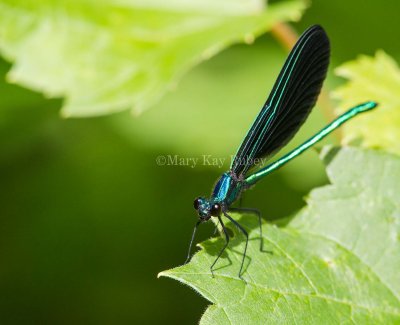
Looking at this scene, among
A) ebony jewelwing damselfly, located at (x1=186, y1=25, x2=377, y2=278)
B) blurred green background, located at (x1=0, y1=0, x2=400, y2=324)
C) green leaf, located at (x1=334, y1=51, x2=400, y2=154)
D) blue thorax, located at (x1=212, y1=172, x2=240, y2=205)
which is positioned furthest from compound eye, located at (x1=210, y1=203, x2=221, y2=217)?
blurred green background, located at (x1=0, y1=0, x2=400, y2=324)

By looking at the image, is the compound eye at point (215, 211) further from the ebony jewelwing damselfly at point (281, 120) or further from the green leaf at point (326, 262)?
the green leaf at point (326, 262)

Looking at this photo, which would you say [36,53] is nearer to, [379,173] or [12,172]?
[12,172]

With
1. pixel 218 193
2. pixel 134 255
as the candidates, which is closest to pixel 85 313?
pixel 134 255

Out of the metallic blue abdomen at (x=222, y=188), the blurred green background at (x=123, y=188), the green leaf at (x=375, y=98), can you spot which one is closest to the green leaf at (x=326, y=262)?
the metallic blue abdomen at (x=222, y=188)

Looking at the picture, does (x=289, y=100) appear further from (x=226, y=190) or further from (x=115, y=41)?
(x=115, y=41)

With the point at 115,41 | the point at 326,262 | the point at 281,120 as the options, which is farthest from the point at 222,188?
the point at 115,41

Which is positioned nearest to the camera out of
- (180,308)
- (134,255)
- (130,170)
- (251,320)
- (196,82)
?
(251,320)
